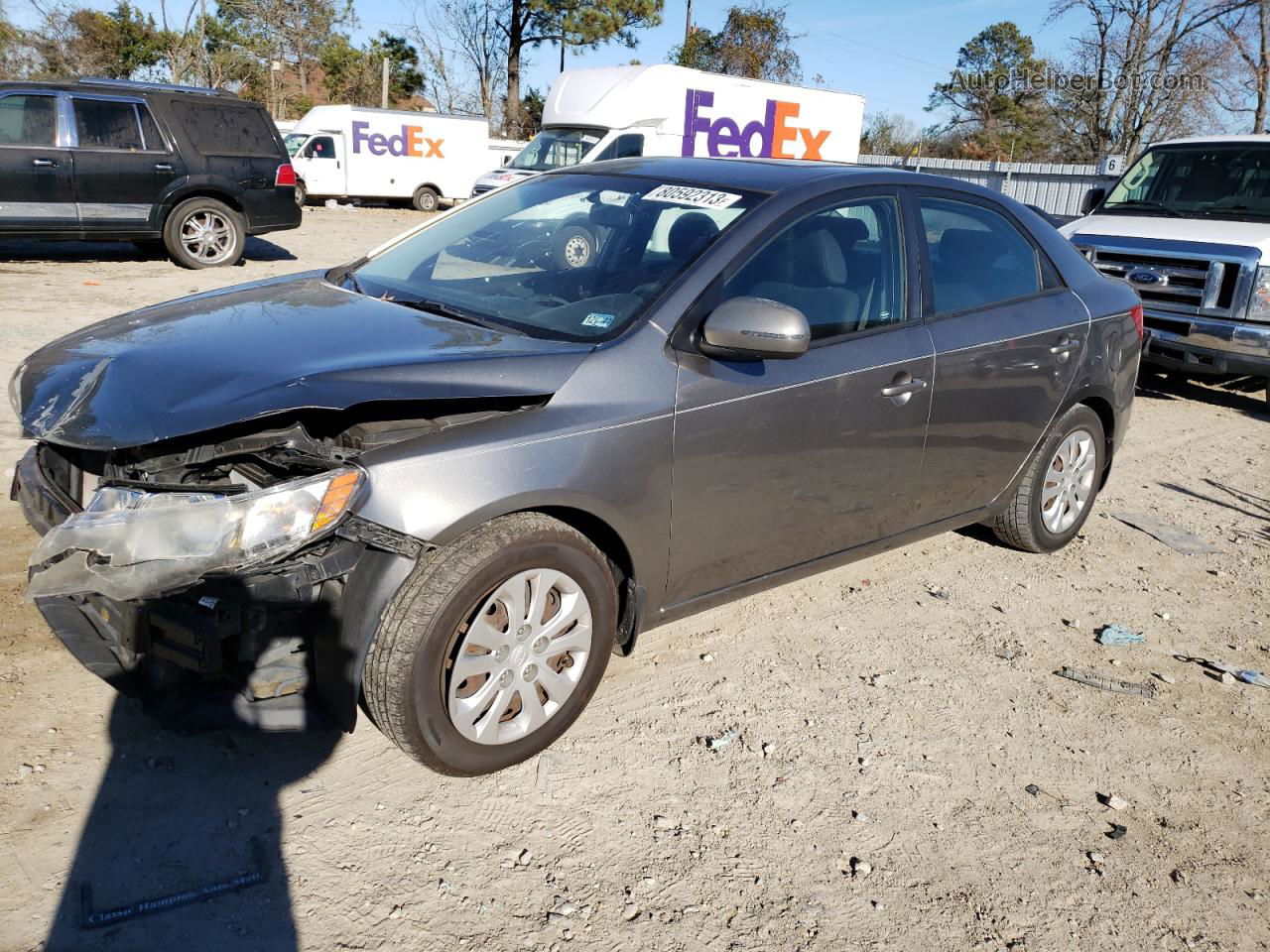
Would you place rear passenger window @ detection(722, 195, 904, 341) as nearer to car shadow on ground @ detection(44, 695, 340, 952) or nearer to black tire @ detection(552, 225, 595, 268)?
black tire @ detection(552, 225, 595, 268)

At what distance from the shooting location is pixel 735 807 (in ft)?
10.1

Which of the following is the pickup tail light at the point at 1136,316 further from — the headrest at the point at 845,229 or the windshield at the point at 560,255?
the windshield at the point at 560,255

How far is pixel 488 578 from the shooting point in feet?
9.39

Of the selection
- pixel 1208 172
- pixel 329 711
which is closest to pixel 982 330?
pixel 329 711

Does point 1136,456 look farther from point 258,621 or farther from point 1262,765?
point 258,621

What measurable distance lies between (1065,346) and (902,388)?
1230mm

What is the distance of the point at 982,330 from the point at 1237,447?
4390 millimetres

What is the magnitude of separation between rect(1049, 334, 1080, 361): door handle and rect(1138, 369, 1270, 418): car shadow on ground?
5078 millimetres

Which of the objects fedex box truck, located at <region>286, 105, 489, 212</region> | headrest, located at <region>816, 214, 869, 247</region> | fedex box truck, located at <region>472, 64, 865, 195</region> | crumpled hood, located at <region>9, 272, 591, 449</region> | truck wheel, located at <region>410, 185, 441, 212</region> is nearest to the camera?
crumpled hood, located at <region>9, 272, 591, 449</region>

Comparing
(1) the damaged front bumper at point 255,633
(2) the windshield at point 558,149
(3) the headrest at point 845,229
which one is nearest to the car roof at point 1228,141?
(3) the headrest at point 845,229

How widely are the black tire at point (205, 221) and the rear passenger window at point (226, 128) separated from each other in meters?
0.66

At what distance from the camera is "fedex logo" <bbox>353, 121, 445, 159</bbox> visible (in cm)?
2370

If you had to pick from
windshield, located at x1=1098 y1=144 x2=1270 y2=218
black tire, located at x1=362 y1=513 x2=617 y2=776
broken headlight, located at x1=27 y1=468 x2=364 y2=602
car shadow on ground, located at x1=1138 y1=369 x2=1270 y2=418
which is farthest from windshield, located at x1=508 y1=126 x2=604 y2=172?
broken headlight, located at x1=27 y1=468 x2=364 y2=602

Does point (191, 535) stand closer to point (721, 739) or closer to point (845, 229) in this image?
point (721, 739)
